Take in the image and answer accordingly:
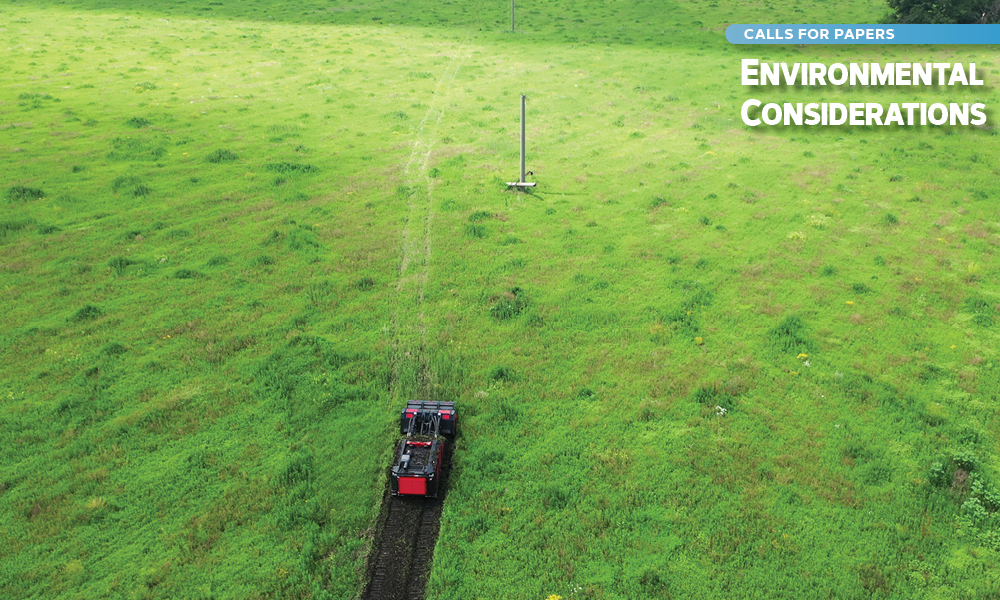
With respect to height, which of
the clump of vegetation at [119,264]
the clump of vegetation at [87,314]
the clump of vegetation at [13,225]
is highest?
the clump of vegetation at [13,225]

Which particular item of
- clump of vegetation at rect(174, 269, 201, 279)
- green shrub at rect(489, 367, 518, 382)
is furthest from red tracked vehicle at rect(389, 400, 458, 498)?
clump of vegetation at rect(174, 269, 201, 279)

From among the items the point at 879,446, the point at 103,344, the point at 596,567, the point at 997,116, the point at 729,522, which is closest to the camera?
the point at 596,567

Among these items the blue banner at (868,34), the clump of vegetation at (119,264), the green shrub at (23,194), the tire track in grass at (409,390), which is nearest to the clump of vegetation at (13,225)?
the green shrub at (23,194)

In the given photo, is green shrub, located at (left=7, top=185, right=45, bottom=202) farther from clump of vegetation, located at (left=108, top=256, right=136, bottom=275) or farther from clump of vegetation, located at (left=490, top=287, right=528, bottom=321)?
clump of vegetation, located at (left=490, top=287, right=528, bottom=321)

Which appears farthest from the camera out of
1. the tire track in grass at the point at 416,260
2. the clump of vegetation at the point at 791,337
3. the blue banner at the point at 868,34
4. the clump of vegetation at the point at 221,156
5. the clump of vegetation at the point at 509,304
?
the blue banner at the point at 868,34

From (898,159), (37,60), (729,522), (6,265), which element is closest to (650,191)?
(898,159)

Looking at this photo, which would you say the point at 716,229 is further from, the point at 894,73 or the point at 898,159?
the point at 894,73

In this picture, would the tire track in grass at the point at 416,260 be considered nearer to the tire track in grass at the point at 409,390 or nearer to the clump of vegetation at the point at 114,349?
the tire track in grass at the point at 409,390
